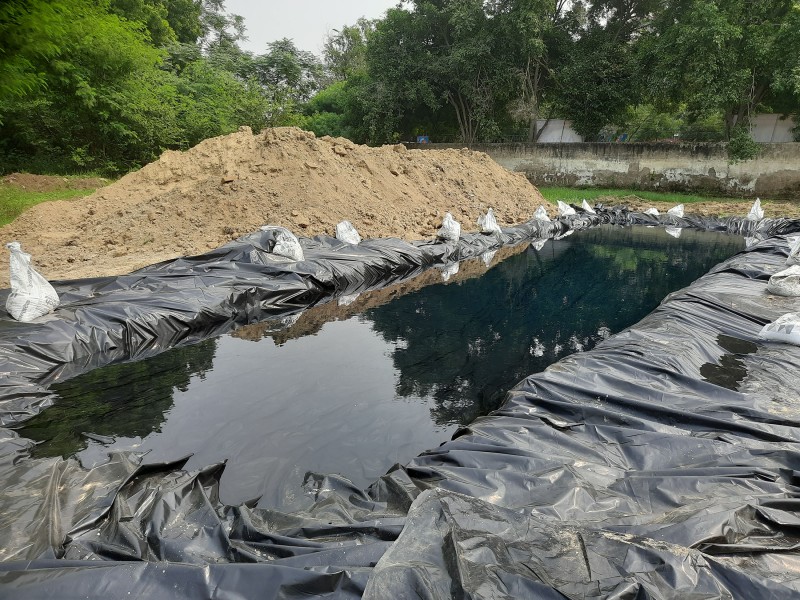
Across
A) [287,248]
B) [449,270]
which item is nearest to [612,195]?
[449,270]

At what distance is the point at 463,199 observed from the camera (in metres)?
11.0

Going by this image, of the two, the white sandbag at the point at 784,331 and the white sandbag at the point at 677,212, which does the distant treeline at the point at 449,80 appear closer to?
the white sandbag at the point at 677,212

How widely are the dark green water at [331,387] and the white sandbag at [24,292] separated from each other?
74 cm

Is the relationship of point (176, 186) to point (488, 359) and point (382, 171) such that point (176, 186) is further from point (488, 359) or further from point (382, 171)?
point (488, 359)

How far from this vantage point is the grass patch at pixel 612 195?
45.7ft

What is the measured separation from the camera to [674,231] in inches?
432

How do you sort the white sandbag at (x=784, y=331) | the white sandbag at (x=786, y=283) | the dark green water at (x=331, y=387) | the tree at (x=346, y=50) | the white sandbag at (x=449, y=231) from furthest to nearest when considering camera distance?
the tree at (x=346, y=50), the white sandbag at (x=449, y=231), the white sandbag at (x=786, y=283), the white sandbag at (x=784, y=331), the dark green water at (x=331, y=387)

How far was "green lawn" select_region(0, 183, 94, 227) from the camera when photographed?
8344 mm

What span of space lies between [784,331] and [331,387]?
336 centimetres

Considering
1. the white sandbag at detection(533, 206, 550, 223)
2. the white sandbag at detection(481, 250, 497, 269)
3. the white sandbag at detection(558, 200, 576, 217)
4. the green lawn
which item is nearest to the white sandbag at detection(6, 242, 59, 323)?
the green lawn

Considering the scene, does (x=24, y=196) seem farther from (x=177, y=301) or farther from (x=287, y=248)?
(x=177, y=301)

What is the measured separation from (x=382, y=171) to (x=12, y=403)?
320 inches

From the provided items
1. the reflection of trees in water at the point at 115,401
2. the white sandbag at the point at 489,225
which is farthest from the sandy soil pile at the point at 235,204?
the reflection of trees in water at the point at 115,401

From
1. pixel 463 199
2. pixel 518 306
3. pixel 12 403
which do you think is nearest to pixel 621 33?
pixel 463 199
